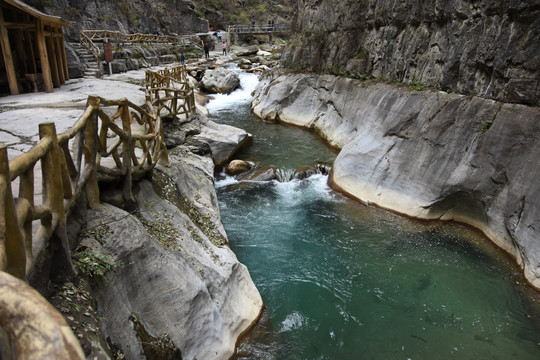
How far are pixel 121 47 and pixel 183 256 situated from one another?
26037 mm

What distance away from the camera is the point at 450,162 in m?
10.8

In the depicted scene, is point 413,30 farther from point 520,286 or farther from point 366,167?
point 520,286

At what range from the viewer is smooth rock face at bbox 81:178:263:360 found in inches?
182

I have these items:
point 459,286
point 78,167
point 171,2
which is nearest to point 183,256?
point 78,167

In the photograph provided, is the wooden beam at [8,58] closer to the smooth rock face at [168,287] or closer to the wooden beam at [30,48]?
the wooden beam at [30,48]

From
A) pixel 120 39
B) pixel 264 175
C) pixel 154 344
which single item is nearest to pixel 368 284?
pixel 154 344

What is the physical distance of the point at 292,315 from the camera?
7359mm

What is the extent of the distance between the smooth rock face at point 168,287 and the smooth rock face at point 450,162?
6.60 m

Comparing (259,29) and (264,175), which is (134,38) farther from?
(264,175)

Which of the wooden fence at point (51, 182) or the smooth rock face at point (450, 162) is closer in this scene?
the wooden fence at point (51, 182)

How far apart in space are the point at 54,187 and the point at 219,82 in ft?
84.9

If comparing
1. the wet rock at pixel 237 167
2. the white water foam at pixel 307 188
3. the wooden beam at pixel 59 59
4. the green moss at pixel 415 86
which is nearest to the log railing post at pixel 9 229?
the white water foam at pixel 307 188

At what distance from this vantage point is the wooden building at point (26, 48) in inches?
477

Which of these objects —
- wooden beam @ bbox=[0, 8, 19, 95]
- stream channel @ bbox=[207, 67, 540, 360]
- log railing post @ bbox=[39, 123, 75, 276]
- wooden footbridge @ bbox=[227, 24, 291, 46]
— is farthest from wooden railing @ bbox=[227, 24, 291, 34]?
log railing post @ bbox=[39, 123, 75, 276]
